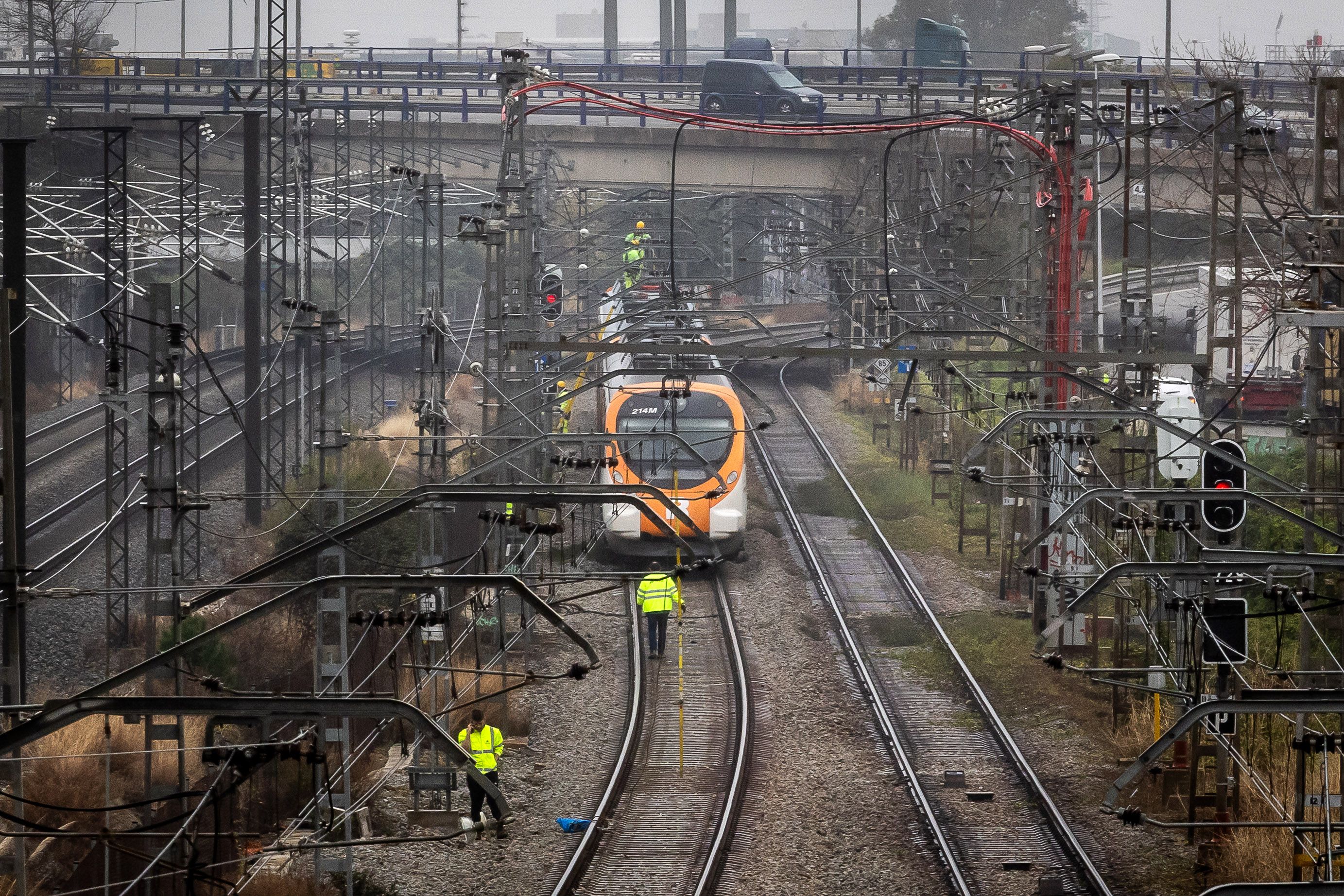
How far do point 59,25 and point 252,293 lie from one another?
96.2 ft

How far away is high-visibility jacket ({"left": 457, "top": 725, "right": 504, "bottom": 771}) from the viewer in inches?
456

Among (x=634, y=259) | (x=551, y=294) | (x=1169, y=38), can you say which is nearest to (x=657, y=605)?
(x=551, y=294)

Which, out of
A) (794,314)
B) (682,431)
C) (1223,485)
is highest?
(794,314)

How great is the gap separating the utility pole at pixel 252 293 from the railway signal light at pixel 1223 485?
45.0 feet

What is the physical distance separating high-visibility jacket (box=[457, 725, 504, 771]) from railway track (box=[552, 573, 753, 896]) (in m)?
0.93

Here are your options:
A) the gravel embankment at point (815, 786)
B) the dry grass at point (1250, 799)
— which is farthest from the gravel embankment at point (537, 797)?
the dry grass at point (1250, 799)

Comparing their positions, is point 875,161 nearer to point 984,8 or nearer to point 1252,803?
point 1252,803

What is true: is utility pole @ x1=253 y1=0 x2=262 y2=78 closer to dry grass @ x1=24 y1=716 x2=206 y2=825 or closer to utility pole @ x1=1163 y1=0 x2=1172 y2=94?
dry grass @ x1=24 y1=716 x2=206 y2=825

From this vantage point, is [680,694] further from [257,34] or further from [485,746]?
[257,34]

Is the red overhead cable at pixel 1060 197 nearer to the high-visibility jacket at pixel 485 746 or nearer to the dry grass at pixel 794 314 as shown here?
the high-visibility jacket at pixel 485 746

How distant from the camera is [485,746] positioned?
38.3 ft

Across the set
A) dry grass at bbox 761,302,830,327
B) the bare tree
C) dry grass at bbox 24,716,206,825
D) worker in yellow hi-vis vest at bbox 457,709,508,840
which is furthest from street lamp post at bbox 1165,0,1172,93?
the bare tree

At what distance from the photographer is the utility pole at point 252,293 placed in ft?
68.4

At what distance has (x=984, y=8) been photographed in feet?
209
